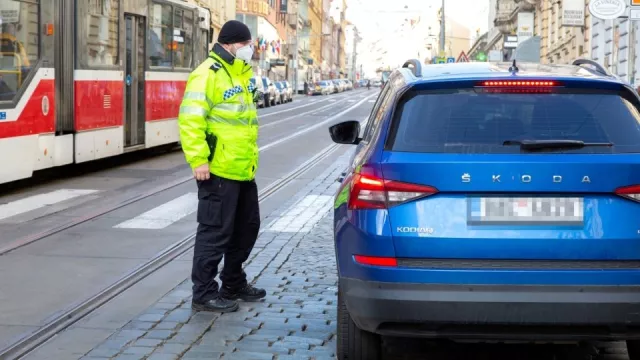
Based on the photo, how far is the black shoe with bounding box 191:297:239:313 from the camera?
6.73m

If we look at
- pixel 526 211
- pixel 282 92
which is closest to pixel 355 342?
pixel 526 211

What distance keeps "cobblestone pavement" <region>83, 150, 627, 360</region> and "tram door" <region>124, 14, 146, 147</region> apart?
9720 mm

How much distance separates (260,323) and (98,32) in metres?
10.4

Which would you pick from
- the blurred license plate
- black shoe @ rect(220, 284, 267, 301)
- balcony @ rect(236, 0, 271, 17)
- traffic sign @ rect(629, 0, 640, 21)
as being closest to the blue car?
the blurred license plate

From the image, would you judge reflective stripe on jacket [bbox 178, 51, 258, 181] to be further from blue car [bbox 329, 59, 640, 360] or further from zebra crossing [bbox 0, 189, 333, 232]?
zebra crossing [bbox 0, 189, 333, 232]

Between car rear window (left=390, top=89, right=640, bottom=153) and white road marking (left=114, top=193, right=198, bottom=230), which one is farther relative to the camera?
white road marking (left=114, top=193, right=198, bottom=230)

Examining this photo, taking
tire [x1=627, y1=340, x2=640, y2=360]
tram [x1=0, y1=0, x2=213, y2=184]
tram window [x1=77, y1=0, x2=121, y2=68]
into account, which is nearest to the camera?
tire [x1=627, y1=340, x2=640, y2=360]

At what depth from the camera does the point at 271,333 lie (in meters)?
6.18

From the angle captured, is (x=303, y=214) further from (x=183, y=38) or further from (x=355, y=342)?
(x=183, y=38)

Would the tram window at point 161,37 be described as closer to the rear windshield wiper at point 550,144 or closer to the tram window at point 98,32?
the tram window at point 98,32

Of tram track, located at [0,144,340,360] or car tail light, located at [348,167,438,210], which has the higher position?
car tail light, located at [348,167,438,210]

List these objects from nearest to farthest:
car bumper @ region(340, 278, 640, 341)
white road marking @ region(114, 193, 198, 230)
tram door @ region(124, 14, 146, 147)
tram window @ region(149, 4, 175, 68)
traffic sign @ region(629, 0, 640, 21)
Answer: car bumper @ region(340, 278, 640, 341), white road marking @ region(114, 193, 198, 230), traffic sign @ region(629, 0, 640, 21), tram door @ region(124, 14, 146, 147), tram window @ region(149, 4, 175, 68)

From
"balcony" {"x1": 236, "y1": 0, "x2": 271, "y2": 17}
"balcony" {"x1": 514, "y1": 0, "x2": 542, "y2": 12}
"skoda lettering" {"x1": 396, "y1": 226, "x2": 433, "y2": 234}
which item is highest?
"balcony" {"x1": 236, "y1": 0, "x2": 271, "y2": 17}

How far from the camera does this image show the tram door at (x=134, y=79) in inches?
689
